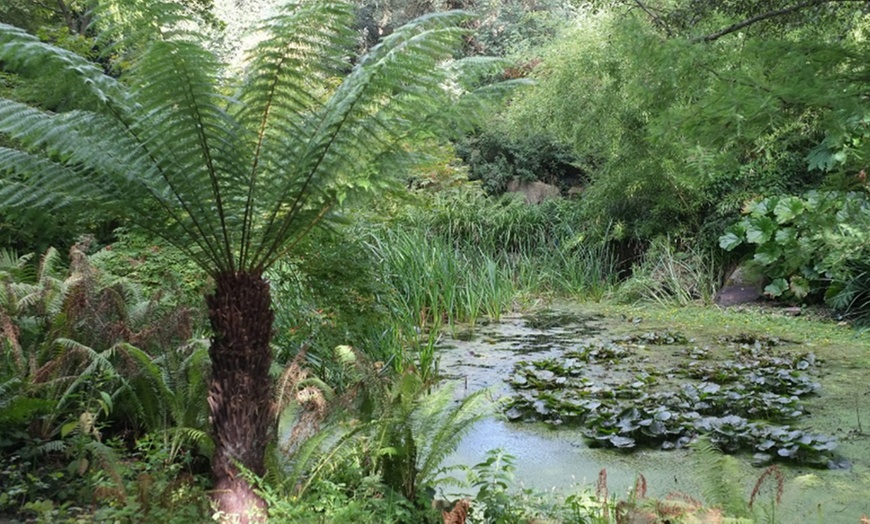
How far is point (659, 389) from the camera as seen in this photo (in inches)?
165

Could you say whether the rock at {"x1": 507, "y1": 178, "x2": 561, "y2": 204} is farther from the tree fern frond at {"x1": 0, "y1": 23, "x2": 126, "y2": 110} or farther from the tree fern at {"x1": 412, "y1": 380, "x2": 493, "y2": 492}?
the tree fern frond at {"x1": 0, "y1": 23, "x2": 126, "y2": 110}

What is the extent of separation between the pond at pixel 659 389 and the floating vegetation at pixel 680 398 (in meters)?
0.01

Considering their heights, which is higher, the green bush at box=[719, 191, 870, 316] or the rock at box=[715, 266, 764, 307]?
the green bush at box=[719, 191, 870, 316]

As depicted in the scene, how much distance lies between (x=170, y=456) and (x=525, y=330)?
402cm

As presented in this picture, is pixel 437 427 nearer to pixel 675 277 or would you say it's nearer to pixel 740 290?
pixel 675 277

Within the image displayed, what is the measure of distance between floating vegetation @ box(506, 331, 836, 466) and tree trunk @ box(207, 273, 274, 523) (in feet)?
5.49

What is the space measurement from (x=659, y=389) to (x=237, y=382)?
2.76 metres

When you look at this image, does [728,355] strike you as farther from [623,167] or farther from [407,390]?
[623,167]

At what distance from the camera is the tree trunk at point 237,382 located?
2.45m

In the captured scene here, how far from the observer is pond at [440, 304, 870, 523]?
285 cm

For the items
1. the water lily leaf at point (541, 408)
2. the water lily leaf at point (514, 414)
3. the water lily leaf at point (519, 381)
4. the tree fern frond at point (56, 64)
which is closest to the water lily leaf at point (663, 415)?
the water lily leaf at point (541, 408)

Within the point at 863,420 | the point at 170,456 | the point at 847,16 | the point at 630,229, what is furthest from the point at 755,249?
the point at 170,456

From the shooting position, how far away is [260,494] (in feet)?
7.54

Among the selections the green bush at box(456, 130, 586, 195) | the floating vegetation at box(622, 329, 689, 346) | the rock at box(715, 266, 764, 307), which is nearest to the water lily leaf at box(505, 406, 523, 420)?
the floating vegetation at box(622, 329, 689, 346)
